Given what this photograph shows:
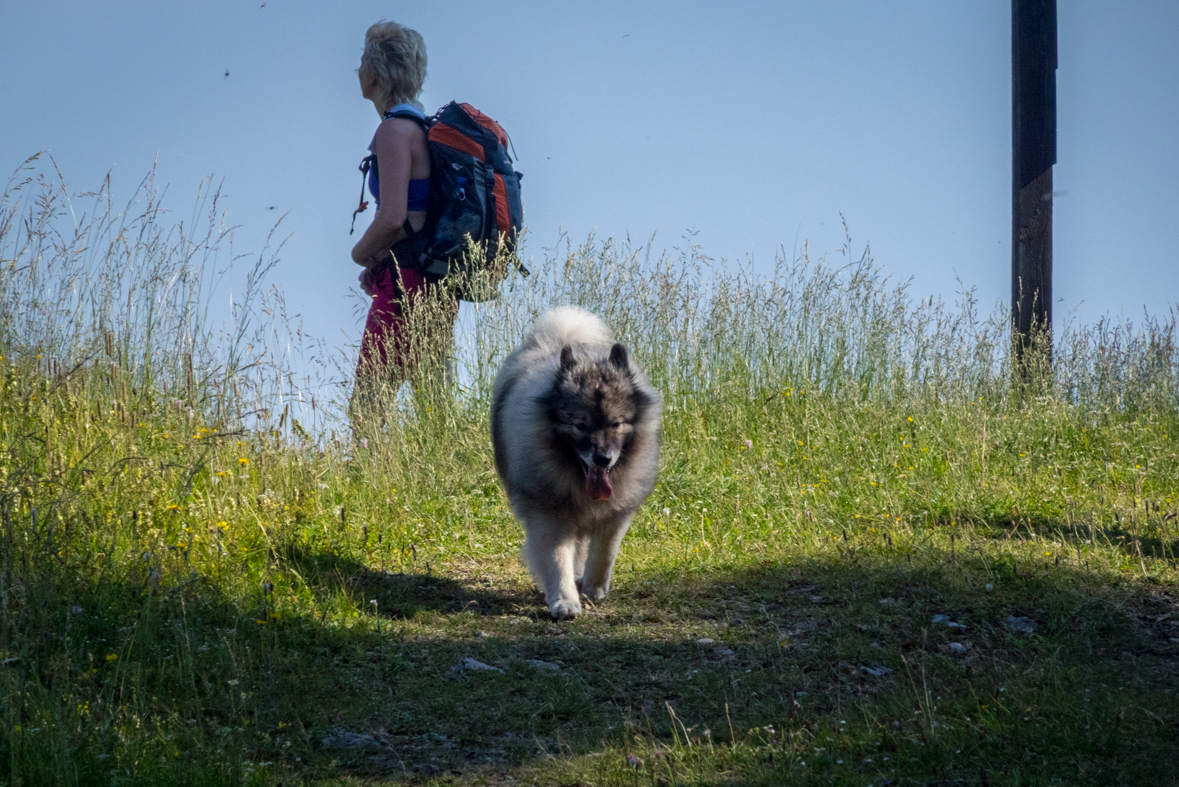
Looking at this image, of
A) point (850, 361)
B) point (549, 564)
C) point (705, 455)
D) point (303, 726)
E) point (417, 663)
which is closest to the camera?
point (303, 726)

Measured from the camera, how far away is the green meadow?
2.88 metres

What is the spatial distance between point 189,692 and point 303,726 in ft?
1.47

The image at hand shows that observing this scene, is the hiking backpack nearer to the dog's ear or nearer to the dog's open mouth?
the dog's ear

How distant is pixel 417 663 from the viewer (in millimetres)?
3695

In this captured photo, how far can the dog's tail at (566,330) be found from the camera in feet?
16.5

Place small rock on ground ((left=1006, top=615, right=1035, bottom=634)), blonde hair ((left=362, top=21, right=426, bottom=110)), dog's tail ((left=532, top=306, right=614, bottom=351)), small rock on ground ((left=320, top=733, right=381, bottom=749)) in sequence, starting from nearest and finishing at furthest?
small rock on ground ((left=320, top=733, right=381, bottom=749)), small rock on ground ((left=1006, top=615, right=1035, bottom=634)), dog's tail ((left=532, top=306, right=614, bottom=351)), blonde hair ((left=362, top=21, right=426, bottom=110))

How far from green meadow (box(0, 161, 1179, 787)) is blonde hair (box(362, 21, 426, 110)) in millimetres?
1626

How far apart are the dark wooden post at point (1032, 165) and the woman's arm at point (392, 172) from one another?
17.8 ft

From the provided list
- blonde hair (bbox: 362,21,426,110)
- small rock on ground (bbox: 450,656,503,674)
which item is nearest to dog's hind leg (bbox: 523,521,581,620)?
small rock on ground (bbox: 450,656,503,674)

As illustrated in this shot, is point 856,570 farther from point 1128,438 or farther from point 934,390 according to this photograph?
point 1128,438

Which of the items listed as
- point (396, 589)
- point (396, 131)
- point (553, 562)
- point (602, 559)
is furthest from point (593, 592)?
point (396, 131)

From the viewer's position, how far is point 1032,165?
820 cm

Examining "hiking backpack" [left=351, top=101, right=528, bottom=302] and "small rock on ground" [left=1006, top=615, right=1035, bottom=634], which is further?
"hiking backpack" [left=351, top=101, right=528, bottom=302]

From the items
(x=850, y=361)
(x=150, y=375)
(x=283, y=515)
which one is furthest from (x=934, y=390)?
(x=150, y=375)
